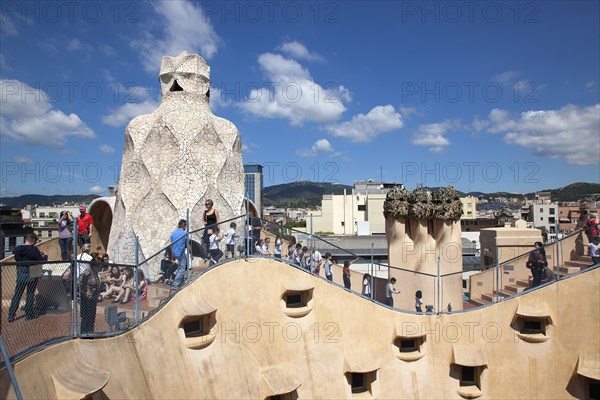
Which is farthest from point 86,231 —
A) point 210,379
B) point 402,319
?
point 402,319

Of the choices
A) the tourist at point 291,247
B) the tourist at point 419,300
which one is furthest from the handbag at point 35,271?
the tourist at point 419,300

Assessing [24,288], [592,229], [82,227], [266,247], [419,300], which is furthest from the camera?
[419,300]

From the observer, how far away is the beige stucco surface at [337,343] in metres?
8.55

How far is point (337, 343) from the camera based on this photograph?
10.7 meters

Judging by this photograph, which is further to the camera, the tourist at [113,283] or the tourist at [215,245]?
the tourist at [215,245]

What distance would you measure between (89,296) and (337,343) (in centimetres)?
631

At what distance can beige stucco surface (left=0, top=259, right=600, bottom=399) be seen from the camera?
28.0 ft

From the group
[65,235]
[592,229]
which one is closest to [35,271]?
[65,235]

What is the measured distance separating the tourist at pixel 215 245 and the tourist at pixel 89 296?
8.88 ft

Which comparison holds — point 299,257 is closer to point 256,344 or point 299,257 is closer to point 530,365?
point 256,344

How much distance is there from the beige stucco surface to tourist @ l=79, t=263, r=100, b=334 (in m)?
1.22

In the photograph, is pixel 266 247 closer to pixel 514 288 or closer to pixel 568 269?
pixel 514 288

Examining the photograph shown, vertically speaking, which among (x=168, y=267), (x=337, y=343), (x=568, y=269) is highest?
(x=168, y=267)

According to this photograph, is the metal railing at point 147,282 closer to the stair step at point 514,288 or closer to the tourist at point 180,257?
the tourist at point 180,257
